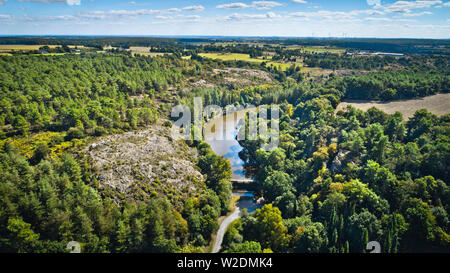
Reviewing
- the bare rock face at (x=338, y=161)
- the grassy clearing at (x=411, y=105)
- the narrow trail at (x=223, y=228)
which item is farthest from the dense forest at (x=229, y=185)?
the grassy clearing at (x=411, y=105)

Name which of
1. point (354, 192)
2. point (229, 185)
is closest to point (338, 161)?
point (354, 192)

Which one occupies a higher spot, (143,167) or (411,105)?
(411,105)

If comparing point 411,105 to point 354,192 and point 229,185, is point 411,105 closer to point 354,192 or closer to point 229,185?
point 354,192
